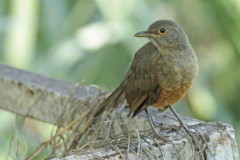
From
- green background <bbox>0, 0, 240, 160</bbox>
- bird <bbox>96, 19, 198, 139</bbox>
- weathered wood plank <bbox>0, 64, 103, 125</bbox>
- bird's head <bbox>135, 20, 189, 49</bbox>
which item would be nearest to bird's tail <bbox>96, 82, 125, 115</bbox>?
bird <bbox>96, 19, 198, 139</bbox>

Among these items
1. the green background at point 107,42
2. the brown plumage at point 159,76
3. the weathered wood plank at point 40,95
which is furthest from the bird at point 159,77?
the green background at point 107,42

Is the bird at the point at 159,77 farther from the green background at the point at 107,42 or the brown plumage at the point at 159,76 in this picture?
the green background at the point at 107,42

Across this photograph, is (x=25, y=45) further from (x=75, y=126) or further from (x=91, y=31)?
(x=75, y=126)

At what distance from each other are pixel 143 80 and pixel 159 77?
0.11m

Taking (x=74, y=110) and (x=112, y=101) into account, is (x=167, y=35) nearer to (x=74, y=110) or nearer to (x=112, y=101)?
(x=112, y=101)

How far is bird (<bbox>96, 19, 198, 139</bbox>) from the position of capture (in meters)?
4.09

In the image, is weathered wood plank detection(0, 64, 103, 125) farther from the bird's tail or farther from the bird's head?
the bird's head

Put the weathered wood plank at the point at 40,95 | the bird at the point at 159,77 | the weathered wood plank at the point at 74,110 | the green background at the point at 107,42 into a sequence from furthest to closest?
the green background at the point at 107,42 < the weathered wood plank at the point at 40,95 < the bird at the point at 159,77 < the weathered wood plank at the point at 74,110

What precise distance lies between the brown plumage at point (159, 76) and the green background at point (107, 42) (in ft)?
6.02

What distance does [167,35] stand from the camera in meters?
4.40

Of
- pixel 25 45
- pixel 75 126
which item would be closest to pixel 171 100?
pixel 75 126

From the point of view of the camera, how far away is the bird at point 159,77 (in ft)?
13.4

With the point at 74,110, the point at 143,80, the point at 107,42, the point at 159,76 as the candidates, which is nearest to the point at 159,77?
the point at 159,76

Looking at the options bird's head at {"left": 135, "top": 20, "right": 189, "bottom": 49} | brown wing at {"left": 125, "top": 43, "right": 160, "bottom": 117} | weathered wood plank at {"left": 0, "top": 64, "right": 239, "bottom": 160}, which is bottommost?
weathered wood plank at {"left": 0, "top": 64, "right": 239, "bottom": 160}
